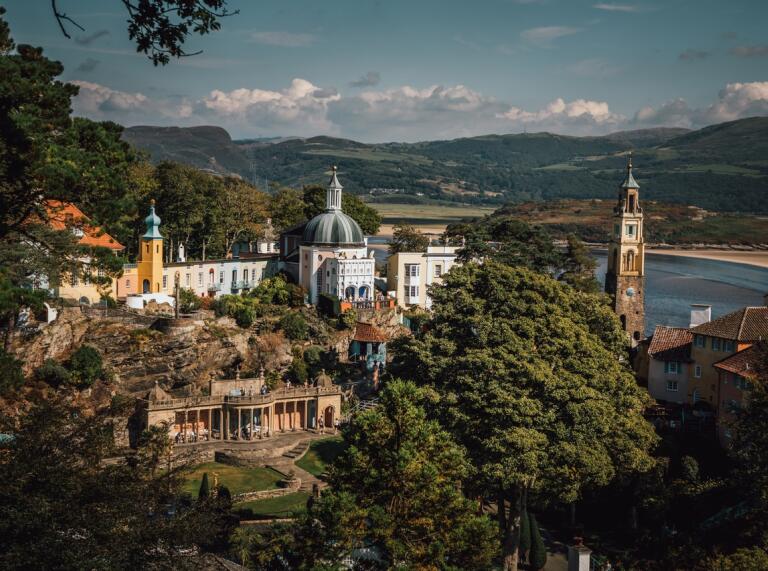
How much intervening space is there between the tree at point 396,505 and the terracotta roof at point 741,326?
29.5 metres

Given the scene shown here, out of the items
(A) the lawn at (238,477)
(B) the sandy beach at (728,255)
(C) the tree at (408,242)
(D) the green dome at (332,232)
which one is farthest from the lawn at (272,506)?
(B) the sandy beach at (728,255)

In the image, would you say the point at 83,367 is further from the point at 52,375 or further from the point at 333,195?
the point at 333,195

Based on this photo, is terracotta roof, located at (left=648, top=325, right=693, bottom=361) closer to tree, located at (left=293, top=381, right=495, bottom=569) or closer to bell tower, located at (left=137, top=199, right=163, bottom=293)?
tree, located at (left=293, top=381, right=495, bottom=569)

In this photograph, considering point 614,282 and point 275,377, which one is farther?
point 614,282

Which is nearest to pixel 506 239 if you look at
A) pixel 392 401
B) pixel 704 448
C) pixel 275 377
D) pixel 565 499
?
pixel 275 377

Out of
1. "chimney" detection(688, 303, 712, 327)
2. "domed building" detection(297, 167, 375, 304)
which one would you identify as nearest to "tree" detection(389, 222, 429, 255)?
"domed building" detection(297, 167, 375, 304)

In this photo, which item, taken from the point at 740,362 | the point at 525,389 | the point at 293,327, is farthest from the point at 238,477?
the point at 740,362

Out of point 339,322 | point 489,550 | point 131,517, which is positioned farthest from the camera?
point 339,322

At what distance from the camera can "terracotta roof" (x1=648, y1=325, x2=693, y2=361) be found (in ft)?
179

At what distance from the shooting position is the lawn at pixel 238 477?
44.2 metres

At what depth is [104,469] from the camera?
1944 centimetres

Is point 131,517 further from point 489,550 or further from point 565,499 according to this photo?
point 565,499

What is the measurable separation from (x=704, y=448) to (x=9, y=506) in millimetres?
37984

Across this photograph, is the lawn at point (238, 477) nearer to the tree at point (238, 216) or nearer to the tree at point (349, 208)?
the tree at point (238, 216)
